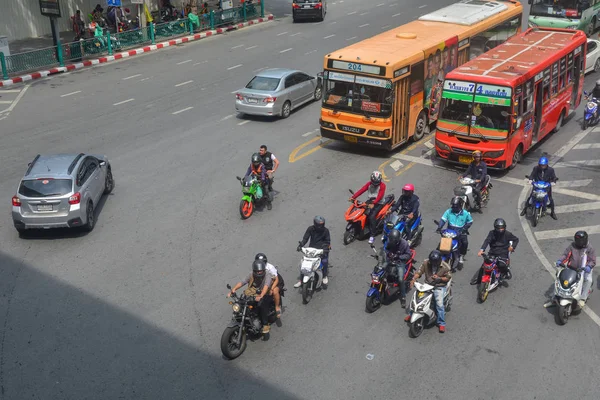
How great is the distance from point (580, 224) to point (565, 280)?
16.4 ft

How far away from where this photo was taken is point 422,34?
22.6 m

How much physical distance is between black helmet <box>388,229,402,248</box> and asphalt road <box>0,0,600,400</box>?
4.13 feet

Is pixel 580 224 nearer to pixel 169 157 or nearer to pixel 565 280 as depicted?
pixel 565 280

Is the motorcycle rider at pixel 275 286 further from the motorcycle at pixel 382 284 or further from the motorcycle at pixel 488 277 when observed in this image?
the motorcycle at pixel 488 277

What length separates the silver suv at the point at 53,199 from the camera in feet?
50.3

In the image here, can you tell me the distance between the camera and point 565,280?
39.2 feet

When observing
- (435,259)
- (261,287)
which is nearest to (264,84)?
(261,287)

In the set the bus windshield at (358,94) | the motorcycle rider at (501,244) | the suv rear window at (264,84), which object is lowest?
the motorcycle rider at (501,244)

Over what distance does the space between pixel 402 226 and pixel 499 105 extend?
5.89m

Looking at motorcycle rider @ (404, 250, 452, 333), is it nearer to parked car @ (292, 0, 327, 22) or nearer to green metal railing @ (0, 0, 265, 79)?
green metal railing @ (0, 0, 265, 79)

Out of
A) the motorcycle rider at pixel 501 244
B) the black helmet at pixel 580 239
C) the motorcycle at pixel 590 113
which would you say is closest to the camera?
the black helmet at pixel 580 239

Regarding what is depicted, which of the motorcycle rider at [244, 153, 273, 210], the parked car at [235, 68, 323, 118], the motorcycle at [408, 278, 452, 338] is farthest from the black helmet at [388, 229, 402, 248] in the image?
the parked car at [235, 68, 323, 118]

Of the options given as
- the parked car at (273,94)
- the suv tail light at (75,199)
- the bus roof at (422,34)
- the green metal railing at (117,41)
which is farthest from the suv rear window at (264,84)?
the green metal railing at (117,41)

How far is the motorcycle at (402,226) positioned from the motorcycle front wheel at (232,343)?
14.6 feet
